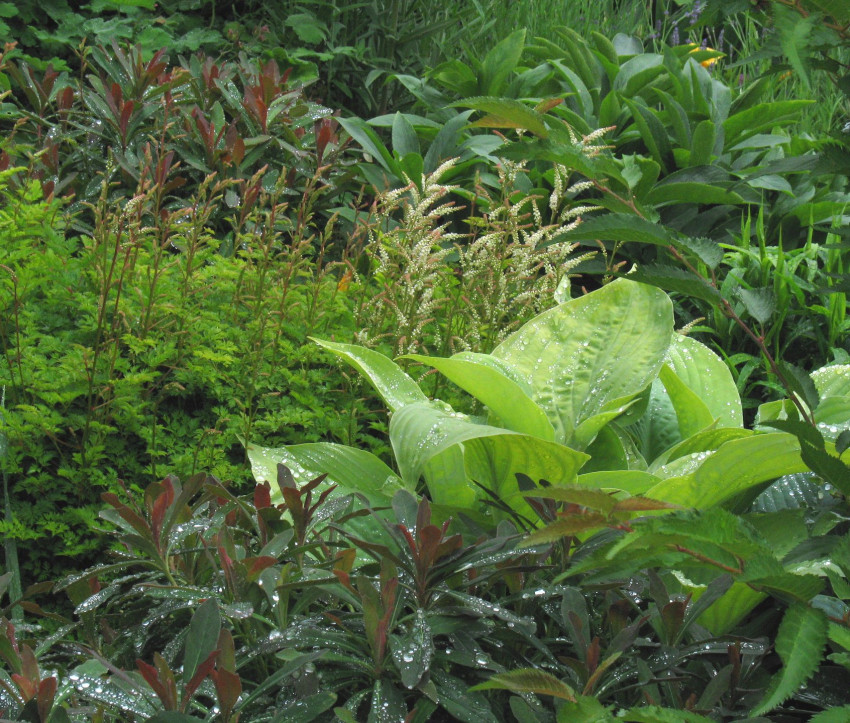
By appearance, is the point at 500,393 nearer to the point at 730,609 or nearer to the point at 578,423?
the point at 578,423

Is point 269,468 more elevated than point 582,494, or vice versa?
point 582,494

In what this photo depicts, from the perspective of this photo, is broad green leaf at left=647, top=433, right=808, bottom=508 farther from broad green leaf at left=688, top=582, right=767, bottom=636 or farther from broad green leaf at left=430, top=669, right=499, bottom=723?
broad green leaf at left=430, top=669, right=499, bottom=723

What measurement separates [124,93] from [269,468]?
244cm

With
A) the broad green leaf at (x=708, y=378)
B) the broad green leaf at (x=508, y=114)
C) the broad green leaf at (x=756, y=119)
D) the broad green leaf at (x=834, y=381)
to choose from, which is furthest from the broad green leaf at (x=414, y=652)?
the broad green leaf at (x=756, y=119)

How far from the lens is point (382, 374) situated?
1.94 meters

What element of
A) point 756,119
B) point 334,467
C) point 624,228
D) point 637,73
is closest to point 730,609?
point 624,228

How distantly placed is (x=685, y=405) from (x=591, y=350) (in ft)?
0.80

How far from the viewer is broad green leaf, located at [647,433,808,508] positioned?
1460mm

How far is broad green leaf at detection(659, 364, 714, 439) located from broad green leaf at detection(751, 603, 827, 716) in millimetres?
1082

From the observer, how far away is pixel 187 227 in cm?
249

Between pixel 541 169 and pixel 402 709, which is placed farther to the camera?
pixel 541 169

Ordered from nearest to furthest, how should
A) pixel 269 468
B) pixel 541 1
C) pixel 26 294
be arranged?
pixel 269 468 < pixel 26 294 < pixel 541 1

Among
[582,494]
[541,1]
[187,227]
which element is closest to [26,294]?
[187,227]

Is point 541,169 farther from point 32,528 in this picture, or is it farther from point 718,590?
point 718,590
